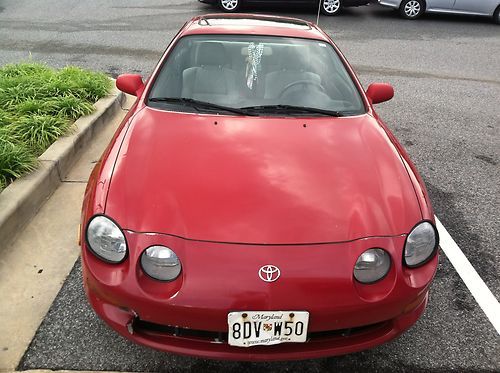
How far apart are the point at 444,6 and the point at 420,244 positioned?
10.9 m

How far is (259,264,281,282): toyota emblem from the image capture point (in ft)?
5.53

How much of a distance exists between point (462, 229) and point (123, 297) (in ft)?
8.23

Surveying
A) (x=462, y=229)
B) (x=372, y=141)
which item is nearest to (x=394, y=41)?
(x=462, y=229)

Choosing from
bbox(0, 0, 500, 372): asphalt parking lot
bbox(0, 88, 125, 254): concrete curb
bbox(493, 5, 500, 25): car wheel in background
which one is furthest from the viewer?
bbox(493, 5, 500, 25): car wheel in background

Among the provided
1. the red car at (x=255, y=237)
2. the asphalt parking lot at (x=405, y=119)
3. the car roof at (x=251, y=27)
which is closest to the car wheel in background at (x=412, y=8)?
the asphalt parking lot at (x=405, y=119)

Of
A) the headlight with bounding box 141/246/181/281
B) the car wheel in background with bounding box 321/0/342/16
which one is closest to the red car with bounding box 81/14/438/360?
the headlight with bounding box 141/246/181/281

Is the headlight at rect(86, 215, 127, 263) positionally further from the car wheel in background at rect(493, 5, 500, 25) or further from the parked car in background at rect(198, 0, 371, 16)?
the car wheel in background at rect(493, 5, 500, 25)

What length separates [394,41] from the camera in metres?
9.08

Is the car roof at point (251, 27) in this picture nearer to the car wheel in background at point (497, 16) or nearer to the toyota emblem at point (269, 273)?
the toyota emblem at point (269, 273)

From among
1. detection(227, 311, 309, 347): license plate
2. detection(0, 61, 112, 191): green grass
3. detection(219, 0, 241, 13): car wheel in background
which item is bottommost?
detection(0, 61, 112, 191): green grass

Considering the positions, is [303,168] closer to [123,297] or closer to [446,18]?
[123,297]

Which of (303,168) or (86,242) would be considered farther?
(303,168)

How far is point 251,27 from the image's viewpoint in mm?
3162

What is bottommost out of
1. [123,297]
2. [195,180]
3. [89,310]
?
[89,310]
